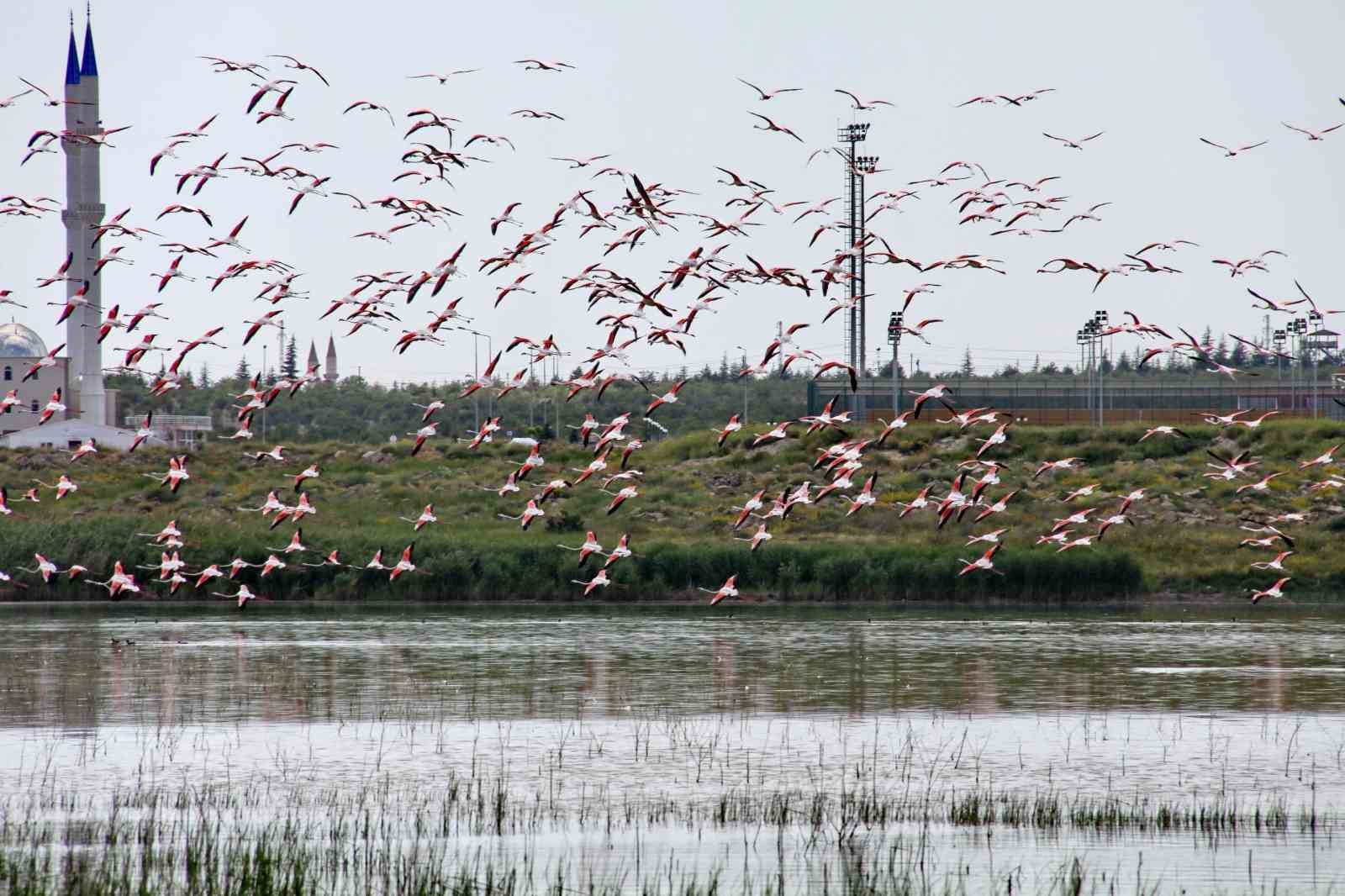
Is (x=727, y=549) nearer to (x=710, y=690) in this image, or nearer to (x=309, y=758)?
(x=710, y=690)

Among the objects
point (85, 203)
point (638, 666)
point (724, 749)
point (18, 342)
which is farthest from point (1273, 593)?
point (18, 342)

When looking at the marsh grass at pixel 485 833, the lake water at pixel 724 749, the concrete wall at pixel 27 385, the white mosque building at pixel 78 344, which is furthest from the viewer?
the concrete wall at pixel 27 385

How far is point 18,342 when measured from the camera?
454ft

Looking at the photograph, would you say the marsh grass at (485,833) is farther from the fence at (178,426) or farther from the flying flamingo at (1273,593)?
the fence at (178,426)

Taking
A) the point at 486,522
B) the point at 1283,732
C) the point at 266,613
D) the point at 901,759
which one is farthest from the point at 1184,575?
the point at 901,759

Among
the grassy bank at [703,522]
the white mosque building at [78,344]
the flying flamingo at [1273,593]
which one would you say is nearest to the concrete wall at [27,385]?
the white mosque building at [78,344]

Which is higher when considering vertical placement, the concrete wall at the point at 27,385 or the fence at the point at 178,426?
the concrete wall at the point at 27,385

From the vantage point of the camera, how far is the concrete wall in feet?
418

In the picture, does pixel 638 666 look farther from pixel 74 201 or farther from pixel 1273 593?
pixel 74 201

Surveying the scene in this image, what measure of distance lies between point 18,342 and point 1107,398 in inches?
3003

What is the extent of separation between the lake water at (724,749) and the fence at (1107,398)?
55.6 meters

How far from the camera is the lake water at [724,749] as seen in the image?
2175 centimetres

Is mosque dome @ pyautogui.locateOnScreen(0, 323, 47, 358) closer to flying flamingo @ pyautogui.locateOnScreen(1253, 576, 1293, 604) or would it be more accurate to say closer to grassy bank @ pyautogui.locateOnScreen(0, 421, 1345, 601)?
grassy bank @ pyautogui.locateOnScreen(0, 421, 1345, 601)

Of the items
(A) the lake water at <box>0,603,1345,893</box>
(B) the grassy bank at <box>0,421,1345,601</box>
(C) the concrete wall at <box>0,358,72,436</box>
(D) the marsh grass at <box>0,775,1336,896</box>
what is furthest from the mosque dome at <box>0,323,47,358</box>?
(D) the marsh grass at <box>0,775,1336,896</box>
